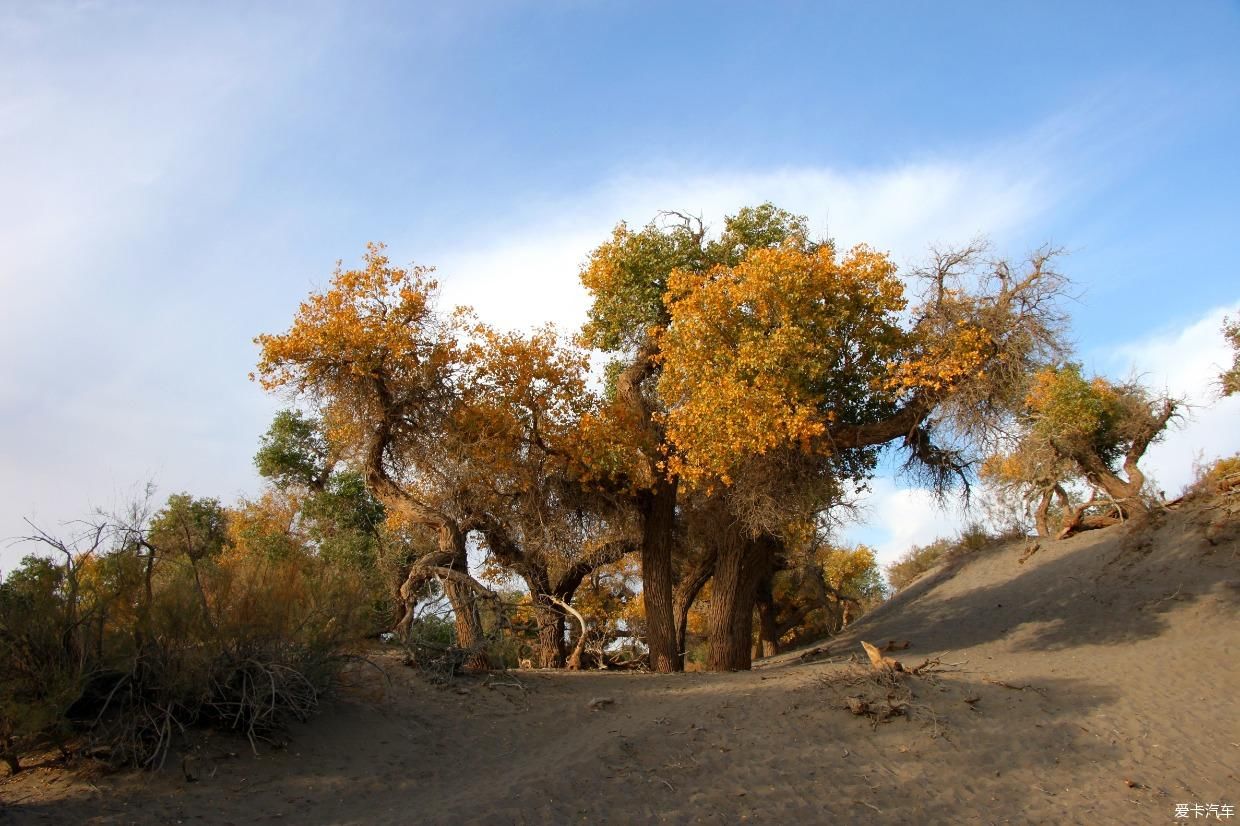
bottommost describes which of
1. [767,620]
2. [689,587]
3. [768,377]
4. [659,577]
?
[767,620]

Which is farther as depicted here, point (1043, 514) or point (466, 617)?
point (1043, 514)

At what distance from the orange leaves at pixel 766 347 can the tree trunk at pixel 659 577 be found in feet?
5.39

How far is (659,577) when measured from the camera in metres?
16.6

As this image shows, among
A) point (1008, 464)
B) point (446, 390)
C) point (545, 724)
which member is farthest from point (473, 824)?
point (1008, 464)

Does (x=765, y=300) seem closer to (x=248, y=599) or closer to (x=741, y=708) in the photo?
(x=741, y=708)

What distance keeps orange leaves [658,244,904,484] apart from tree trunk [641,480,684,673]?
1.64 m

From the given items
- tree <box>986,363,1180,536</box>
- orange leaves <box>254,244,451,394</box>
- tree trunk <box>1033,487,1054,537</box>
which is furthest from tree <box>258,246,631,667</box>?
tree trunk <box>1033,487,1054,537</box>

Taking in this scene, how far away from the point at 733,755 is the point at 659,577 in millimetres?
7166

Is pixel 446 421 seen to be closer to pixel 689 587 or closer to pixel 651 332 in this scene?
pixel 651 332

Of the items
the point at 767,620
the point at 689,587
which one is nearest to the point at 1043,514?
the point at 767,620

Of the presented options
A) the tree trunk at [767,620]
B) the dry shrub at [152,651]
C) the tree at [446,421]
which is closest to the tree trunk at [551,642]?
the tree at [446,421]

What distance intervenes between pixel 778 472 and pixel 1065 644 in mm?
6767

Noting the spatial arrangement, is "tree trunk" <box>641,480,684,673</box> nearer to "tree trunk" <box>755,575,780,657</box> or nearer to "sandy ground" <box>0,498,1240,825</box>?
"sandy ground" <box>0,498,1240,825</box>

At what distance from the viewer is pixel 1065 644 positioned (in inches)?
651
